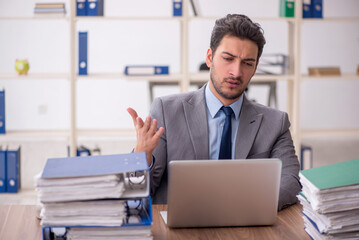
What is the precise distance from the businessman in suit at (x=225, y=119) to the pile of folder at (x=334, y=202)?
0.55 m

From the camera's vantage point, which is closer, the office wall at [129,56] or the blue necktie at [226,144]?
the blue necktie at [226,144]

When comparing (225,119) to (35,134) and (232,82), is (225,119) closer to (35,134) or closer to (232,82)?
(232,82)

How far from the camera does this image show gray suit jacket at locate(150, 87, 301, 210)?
2.01 metres

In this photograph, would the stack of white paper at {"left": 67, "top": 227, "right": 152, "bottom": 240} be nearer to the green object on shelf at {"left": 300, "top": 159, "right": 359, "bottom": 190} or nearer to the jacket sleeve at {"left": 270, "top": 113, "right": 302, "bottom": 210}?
the green object on shelf at {"left": 300, "top": 159, "right": 359, "bottom": 190}

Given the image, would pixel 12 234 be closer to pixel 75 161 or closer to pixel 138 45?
pixel 75 161

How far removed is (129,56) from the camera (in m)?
5.16

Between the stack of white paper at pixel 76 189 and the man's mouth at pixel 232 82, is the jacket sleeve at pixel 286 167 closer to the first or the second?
the man's mouth at pixel 232 82

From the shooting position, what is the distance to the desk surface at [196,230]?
1.42m

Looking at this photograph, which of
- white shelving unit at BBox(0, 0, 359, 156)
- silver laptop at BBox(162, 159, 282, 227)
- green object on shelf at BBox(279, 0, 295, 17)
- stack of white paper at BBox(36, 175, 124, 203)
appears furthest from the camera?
green object on shelf at BBox(279, 0, 295, 17)

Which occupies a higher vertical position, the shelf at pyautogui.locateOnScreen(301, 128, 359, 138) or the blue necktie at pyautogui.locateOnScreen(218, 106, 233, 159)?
the blue necktie at pyautogui.locateOnScreen(218, 106, 233, 159)

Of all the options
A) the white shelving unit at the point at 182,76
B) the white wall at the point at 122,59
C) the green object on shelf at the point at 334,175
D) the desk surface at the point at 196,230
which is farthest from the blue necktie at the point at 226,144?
the white wall at the point at 122,59

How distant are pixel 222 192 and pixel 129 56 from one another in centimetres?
390

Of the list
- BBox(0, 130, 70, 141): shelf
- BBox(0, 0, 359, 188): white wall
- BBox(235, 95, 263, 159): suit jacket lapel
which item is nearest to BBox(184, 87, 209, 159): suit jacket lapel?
BBox(235, 95, 263, 159): suit jacket lapel

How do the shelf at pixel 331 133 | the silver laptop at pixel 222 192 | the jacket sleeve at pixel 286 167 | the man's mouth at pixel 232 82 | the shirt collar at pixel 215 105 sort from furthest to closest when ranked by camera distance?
1. the shelf at pixel 331 133
2. the shirt collar at pixel 215 105
3. the man's mouth at pixel 232 82
4. the jacket sleeve at pixel 286 167
5. the silver laptop at pixel 222 192
